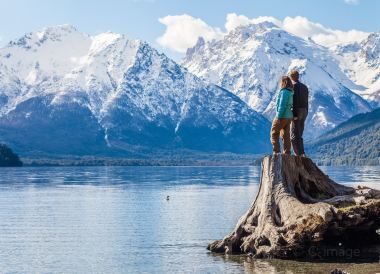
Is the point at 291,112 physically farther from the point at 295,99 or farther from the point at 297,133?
the point at 297,133

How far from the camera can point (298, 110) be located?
5462 cm

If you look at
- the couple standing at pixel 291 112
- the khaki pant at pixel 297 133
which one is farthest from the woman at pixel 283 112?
the khaki pant at pixel 297 133

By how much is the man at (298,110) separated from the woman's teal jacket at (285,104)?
31 cm

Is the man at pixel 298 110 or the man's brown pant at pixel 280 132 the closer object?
the man at pixel 298 110

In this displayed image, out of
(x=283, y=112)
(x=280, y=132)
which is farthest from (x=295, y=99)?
(x=280, y=132)

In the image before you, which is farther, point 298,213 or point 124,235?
A: point 124,235

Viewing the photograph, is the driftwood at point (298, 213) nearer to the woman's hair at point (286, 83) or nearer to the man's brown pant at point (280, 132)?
the man's brown pant at point (280, 132)

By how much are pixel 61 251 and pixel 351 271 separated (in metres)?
27.4

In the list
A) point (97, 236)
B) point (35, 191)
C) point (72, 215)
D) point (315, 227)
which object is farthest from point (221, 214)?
point (35, 191)

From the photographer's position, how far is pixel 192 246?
69000mm

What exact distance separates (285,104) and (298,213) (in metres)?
7.09

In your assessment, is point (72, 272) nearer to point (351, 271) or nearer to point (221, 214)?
point (351, 271)

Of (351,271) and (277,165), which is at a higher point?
(277,165)

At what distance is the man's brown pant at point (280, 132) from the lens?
179 feet
